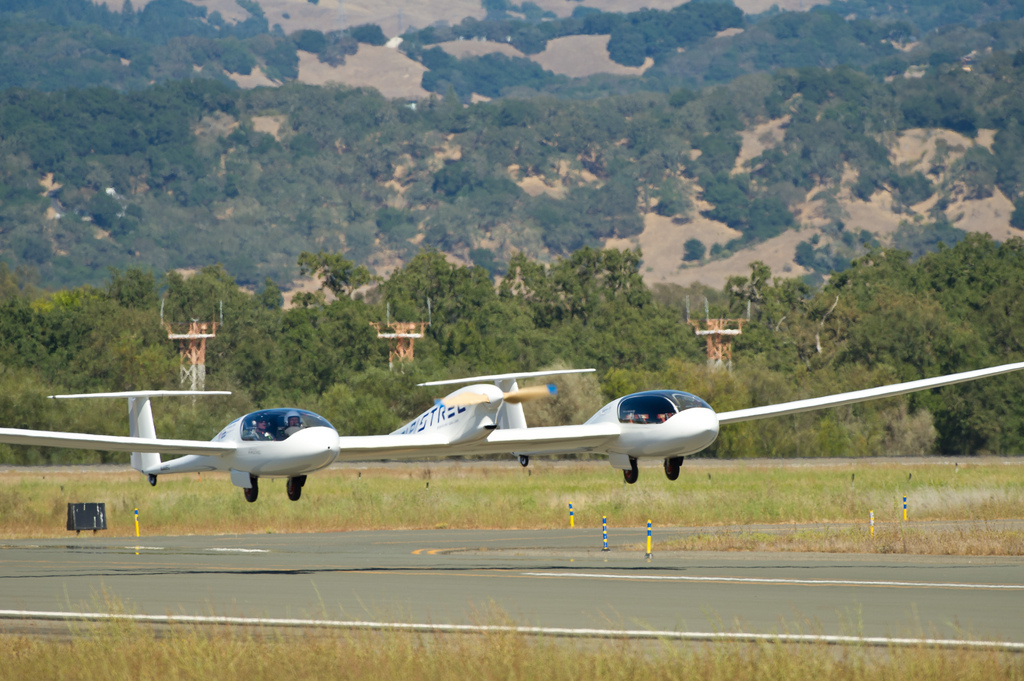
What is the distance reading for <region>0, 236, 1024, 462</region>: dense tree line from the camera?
103000 mm

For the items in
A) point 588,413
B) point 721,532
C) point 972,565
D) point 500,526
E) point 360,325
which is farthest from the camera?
point 360,325

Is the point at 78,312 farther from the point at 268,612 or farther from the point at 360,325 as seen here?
the point at 268,612

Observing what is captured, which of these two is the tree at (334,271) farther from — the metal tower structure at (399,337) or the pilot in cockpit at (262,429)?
the pilot in cockpit at (262,429)

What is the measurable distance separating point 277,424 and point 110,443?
3658mm

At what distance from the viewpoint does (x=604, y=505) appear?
6047cm

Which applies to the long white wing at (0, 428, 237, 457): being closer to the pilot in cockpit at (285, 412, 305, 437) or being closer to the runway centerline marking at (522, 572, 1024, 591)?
the pilot in cockpit at (285, 412, 305, 437)

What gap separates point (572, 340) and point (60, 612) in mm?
116242

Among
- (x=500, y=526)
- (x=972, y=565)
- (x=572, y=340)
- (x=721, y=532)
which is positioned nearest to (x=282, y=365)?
(x=572, y=340)

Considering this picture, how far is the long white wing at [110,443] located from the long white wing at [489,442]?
9.62ft

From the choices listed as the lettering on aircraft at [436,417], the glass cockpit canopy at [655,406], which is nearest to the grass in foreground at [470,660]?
the lettering on aircraft at [436,417]

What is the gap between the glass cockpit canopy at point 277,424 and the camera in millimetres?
29766

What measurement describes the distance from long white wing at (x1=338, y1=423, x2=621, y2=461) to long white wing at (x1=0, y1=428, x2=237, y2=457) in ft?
9.62

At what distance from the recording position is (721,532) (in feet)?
159

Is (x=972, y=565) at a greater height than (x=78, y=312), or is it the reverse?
(x=78, y=312)
